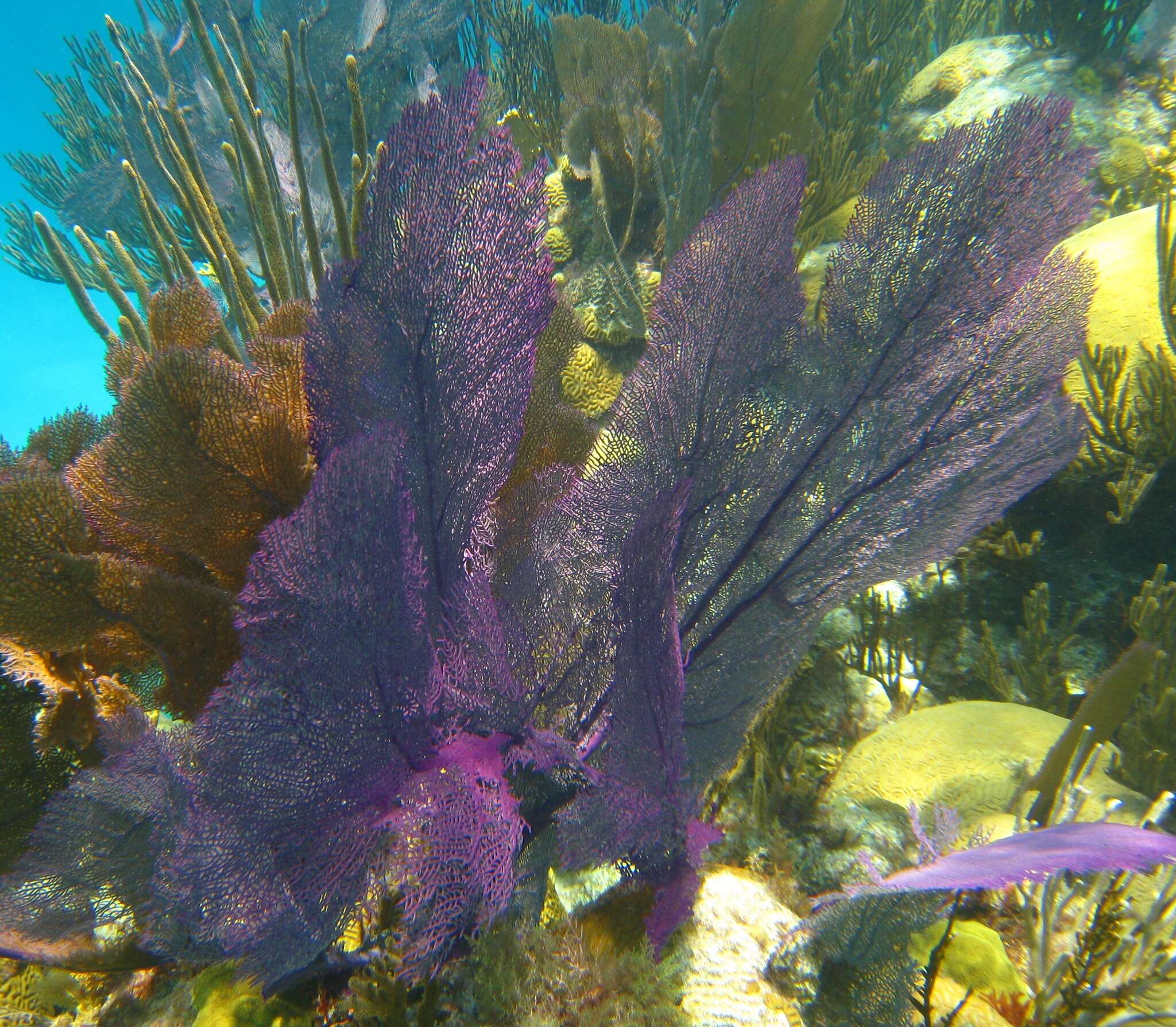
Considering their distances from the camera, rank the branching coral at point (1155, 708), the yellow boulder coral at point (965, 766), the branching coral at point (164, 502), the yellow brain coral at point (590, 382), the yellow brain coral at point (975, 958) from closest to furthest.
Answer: the branching coral at point (164, 502) → the yellow brain coral at point (975, 958) → the yellow boulder coral at point (965, 766) → the branching coral at point (1155, 708) → the yellow brain coral at point (590, 382)

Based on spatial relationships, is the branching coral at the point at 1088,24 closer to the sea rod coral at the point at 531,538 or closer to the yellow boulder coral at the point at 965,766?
the sea rod coral at the point at 531,538

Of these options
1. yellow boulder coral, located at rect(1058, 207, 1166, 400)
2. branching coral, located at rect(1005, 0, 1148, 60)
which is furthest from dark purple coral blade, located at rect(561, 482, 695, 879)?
branching coral, located at rect(1005, 0, 1148, 60)

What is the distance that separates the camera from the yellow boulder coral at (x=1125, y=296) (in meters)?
3.33

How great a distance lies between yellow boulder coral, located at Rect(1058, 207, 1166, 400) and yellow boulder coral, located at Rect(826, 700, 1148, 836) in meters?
1.86

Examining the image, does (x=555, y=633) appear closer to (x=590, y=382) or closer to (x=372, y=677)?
(x=372, y=677)

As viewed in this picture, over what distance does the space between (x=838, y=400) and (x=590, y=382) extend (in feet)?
8.81

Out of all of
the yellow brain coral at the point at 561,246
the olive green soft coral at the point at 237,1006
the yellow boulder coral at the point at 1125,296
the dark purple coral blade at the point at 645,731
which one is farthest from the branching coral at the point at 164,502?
the yellow boulder coral at the point at 1125,296

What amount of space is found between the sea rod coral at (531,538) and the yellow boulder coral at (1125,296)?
1763 millimetres

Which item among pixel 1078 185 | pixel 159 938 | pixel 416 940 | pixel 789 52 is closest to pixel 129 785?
pixel 159 938

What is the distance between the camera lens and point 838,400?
2027 mm

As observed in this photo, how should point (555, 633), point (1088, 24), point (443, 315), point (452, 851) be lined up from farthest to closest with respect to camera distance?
point (1088, 24), point (555, 633), point (443, 315), point (452, 851)

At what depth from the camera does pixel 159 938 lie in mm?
1704

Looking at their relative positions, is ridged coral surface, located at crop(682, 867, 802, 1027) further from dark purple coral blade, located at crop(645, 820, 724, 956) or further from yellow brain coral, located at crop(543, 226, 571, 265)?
yellow brain coral, located at crop(543, 226, 571, 265)

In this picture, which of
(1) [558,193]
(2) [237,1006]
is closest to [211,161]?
(1) [558,193]
